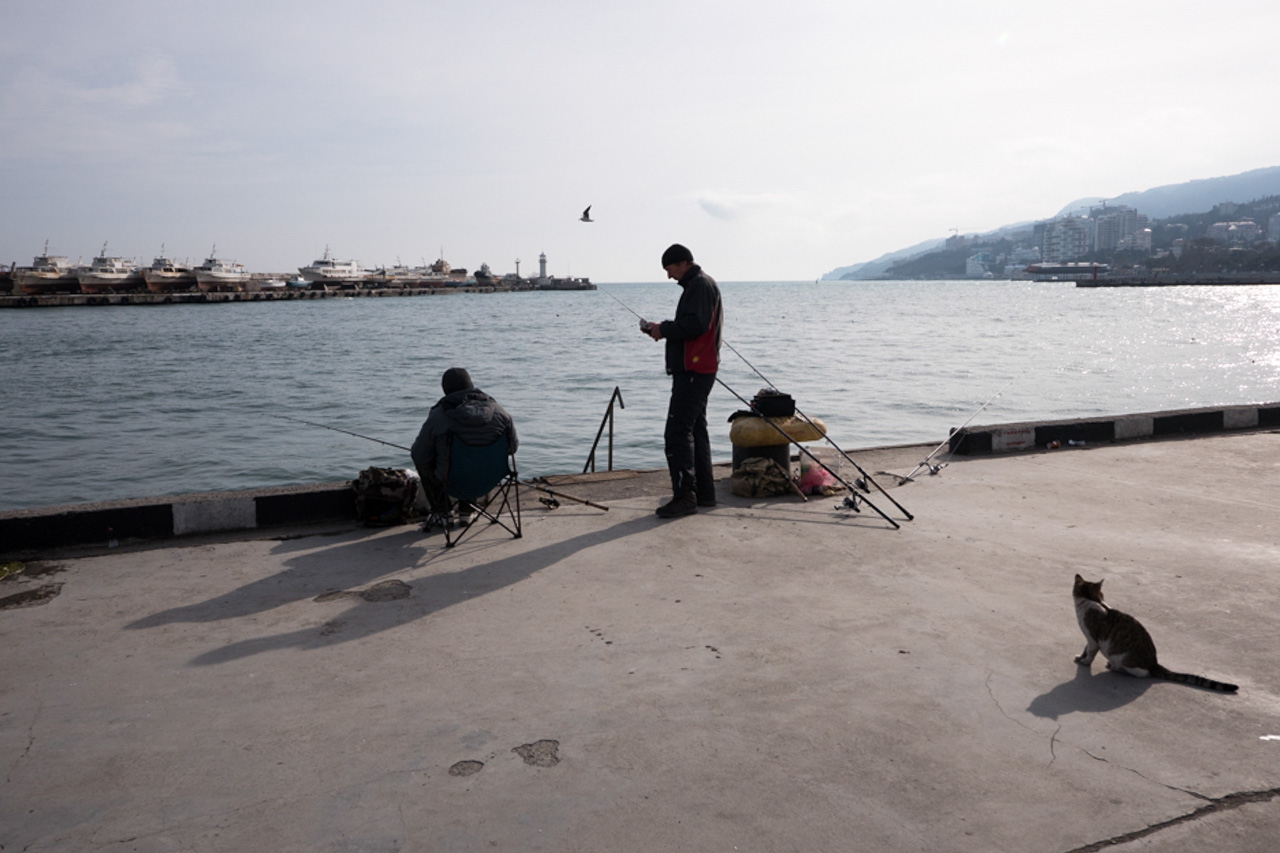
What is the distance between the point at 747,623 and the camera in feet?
13.4

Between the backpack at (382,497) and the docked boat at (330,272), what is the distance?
132496mm

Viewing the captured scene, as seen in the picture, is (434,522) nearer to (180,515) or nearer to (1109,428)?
(180,515)

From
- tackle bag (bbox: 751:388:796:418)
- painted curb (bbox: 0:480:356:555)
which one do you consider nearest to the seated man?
painted curb (bbox: 0:480:356:555)

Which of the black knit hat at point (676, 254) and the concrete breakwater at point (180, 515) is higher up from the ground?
the black knit hat at point (676, 254)

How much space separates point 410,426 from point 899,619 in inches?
599

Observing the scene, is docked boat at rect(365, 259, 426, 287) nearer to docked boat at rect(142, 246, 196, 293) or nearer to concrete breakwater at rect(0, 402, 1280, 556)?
docked boat at rect(142, 246, 196, 293)

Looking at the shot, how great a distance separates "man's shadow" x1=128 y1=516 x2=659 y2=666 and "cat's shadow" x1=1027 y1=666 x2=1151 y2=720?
8.80 feet

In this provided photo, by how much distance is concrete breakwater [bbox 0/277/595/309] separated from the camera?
76812 mm

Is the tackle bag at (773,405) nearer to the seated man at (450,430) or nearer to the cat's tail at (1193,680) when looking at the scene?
the seated man at (450,430)

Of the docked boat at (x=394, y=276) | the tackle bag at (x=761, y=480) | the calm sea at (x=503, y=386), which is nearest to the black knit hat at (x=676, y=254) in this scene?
the tackle bag at (x=761, y=480)

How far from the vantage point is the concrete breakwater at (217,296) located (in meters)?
76.8

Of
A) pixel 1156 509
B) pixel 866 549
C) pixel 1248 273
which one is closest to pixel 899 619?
pixel 866 549

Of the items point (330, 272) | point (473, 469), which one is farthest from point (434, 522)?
point (330, 272)

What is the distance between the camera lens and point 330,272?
140m
